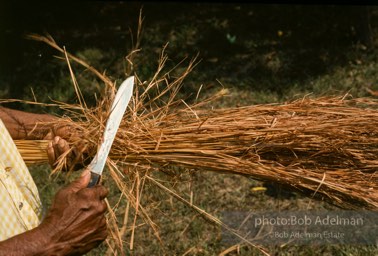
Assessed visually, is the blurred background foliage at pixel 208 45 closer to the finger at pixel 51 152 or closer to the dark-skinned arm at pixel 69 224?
the finger at pixel 51 152

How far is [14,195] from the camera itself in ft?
6.37

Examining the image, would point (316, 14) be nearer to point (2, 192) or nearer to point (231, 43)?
point (231, 43)

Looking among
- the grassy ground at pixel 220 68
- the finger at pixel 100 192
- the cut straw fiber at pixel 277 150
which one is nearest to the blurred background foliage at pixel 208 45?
the grassy ground at pixel 220 68

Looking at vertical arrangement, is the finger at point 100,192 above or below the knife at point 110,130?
below

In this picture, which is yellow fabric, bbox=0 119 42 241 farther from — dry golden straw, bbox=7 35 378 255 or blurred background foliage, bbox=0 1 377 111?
blurred background foliage, bbox=0 1 377 111

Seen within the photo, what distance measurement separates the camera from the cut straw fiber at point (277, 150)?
2.13 m

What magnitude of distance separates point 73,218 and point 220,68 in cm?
354

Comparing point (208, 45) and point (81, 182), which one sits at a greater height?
point (81, 182)

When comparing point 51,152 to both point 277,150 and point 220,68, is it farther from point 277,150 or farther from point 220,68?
point 220,68

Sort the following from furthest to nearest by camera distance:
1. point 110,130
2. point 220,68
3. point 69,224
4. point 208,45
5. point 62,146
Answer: point 208,45 < point 220,68 < point 62,146 < point 110,130 < point 69,224

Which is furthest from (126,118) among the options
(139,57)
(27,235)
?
(139,57)

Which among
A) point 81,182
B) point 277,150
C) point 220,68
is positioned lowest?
point 220,68

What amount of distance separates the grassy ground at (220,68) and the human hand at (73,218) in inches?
57.0

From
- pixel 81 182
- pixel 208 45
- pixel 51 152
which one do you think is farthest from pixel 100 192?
pixel 208 45
